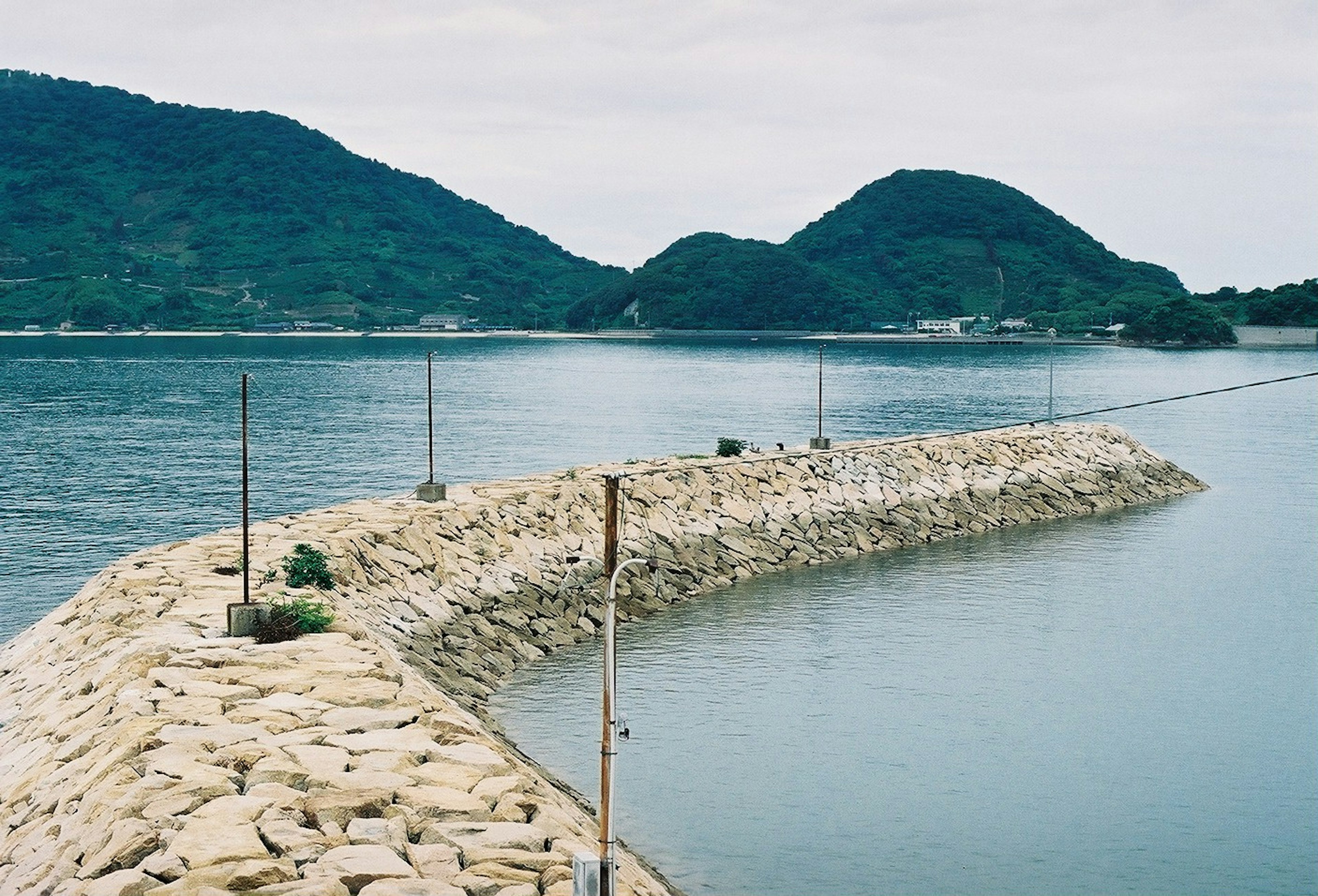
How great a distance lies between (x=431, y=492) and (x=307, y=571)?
1085 centimetres

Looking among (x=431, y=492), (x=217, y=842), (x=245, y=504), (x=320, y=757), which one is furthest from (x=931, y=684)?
(x=217, y=842)

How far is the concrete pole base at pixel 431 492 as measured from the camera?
3866 centimetres

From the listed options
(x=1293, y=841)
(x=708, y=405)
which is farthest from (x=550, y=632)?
(x=708, y=405)

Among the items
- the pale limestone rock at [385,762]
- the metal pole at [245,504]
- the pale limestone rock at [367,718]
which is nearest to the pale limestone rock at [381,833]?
the pale limestone rock at [385,762]

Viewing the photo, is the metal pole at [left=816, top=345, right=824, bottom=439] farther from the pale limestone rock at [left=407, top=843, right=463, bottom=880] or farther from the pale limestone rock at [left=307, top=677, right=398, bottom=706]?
the pale limestone rock at [left=407, top=843, right=463, bottom=880]

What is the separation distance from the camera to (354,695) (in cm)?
1989

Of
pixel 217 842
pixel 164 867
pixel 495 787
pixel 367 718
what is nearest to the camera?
pixel 164 867

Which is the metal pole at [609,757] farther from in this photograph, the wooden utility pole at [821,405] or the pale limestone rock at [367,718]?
the wooden utility pole at [821,405]

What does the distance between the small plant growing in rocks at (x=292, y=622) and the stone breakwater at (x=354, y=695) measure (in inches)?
11.9

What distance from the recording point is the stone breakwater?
14.6 m

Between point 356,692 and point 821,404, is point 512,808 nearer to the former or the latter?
point 356,692

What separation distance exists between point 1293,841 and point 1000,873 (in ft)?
17.5

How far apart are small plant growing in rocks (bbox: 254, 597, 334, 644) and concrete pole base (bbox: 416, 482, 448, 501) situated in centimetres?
1410

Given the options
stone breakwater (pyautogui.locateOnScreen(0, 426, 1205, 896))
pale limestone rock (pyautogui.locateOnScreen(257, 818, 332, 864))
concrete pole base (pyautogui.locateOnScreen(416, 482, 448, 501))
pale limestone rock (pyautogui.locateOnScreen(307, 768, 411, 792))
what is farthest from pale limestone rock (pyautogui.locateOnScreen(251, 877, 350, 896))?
concrete pole base (pyautogui.locateOnScreen(416, 482, 448, 501))
